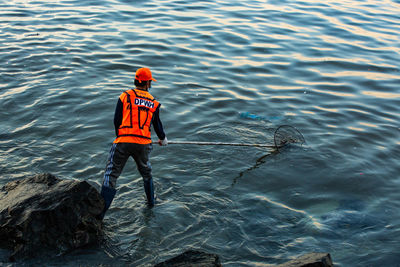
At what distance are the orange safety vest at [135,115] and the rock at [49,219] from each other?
37.3 inches

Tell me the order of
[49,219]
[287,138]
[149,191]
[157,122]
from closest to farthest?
[49,219] < [157,122] < [149,191] < [287,138]

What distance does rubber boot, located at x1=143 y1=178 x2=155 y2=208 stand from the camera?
273 inches

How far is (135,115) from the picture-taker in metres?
6.45

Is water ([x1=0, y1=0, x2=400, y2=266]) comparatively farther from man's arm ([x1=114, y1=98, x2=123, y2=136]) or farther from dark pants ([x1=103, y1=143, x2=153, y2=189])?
man's arm ([x1=114, y1=98, x2=123, y2=136])

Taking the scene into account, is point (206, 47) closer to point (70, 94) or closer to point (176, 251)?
point (70, 94)

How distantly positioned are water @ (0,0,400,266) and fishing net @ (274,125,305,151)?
27 centimetres

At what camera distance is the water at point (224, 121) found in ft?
21.6

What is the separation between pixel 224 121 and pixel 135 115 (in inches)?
171

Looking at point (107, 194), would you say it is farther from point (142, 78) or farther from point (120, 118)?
point (142, 78)

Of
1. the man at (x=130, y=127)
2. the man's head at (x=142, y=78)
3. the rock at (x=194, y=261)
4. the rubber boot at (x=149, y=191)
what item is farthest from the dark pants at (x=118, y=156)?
the rock at (x=194, y=261)

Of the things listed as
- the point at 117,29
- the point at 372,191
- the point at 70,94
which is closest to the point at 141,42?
the point at 117,29

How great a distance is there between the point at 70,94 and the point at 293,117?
569 cm

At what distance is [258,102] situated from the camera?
11.6m

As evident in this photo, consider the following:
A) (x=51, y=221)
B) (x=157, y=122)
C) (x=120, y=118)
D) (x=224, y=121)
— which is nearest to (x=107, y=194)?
(x=51, y=221)
